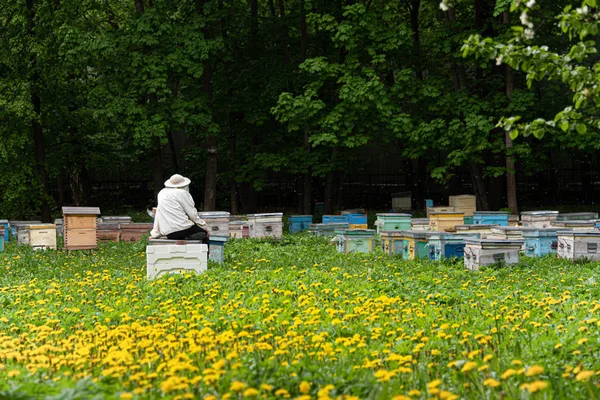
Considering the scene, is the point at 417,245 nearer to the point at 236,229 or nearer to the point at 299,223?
the point at 236,229

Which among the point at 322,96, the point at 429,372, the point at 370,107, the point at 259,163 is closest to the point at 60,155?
the point at 259,163

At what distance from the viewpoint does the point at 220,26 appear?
26.3m

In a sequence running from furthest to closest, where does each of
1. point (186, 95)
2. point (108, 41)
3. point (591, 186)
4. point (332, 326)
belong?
point (591, 186)
point (186, 95)
point (108, 41)
point (332, 326)

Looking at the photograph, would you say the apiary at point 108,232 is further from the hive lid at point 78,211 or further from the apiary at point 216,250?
the apiary at point 216,250

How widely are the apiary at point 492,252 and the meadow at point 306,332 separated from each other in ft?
0.92

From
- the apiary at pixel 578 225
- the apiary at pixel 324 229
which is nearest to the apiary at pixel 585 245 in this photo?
the apiary at pixel 578 225

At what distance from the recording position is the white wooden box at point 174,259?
464 inches

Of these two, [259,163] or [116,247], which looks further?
[259,163]

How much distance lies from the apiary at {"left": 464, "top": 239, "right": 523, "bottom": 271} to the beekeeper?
4812mm

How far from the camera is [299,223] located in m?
22.5

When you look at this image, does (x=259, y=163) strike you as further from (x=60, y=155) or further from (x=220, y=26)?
(x=60, y=155)

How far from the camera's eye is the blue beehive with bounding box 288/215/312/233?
73.8 ft

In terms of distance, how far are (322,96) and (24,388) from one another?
2244 cm

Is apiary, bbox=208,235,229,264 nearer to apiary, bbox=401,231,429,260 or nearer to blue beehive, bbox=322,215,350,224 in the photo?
apiary, bbox=401,231,429,260
